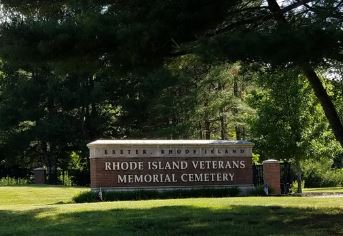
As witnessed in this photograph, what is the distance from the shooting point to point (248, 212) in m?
12.2

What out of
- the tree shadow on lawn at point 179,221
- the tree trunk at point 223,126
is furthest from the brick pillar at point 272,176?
the tree trunk at point 223,126

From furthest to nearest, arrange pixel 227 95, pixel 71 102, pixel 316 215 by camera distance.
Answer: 1. pixel 71 102
2. pixel 227 95
3. pixel 316 215

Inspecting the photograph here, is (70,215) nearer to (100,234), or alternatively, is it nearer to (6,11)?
(100,234)

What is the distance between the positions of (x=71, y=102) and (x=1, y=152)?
6966 millimetres

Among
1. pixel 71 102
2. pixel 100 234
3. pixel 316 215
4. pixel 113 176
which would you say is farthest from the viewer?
pixel 71 102

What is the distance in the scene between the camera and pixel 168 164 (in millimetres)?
19062

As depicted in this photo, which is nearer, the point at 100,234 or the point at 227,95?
the point at 100,234

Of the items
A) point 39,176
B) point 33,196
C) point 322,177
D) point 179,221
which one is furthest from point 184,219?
point 322,177

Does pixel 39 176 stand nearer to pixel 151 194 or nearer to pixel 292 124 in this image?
pixel 292 124

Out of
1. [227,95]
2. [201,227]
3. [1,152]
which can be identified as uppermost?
[227,95]

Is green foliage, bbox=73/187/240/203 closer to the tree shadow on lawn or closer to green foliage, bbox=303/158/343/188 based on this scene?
the tree shadow on lawn

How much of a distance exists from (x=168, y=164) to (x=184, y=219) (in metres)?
7.76

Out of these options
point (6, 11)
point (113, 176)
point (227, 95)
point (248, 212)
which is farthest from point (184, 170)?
point (227, 95)

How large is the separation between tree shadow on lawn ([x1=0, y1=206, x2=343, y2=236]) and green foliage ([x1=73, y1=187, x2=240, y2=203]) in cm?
431
